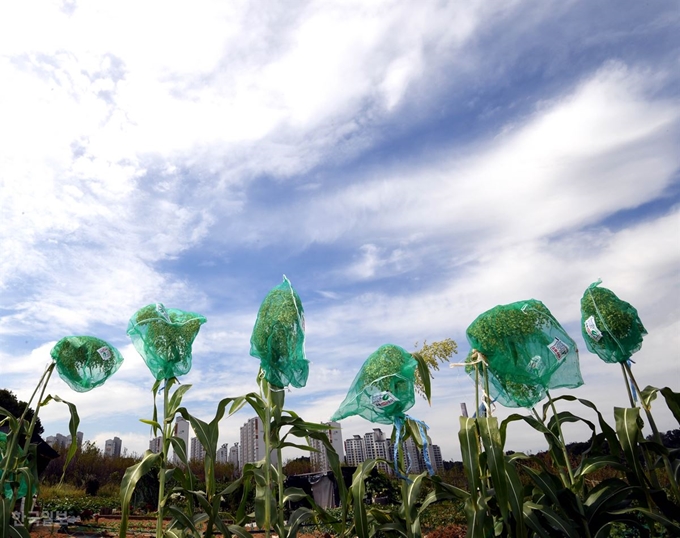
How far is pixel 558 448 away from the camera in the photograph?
8.98ft

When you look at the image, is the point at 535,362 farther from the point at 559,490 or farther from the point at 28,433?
the point at 28,433

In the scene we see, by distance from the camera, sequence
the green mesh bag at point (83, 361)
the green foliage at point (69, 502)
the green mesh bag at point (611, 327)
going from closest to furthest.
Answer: the green mesh bag at point (611, 327)
the green mesh bag at point (83, 361)
the green foliage at point (69, 502)

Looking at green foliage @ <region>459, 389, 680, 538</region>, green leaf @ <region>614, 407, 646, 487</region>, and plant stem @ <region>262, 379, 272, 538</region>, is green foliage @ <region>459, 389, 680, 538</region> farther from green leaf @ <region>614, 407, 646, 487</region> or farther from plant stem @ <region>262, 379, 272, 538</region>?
plant stem @ <region>262, 379, 272, 538</region>

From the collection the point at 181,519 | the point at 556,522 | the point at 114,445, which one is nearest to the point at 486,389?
the point at 556,522

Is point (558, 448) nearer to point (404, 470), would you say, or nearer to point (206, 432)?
point (404, 470)

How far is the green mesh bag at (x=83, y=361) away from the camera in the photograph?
331cm

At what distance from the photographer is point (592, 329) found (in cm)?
311

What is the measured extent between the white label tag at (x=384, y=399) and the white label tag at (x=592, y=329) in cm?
144

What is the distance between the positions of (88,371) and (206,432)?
1268mm

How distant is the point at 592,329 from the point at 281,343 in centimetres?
208

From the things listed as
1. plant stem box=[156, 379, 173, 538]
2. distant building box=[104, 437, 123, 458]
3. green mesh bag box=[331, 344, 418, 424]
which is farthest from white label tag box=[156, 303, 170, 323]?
distant building box=[104, 437, 123, 458]

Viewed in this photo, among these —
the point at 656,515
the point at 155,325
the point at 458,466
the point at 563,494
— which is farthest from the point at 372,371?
the point at 458,466

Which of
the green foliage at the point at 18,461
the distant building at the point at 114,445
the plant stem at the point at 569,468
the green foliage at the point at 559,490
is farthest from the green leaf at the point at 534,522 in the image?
the distant building at the point at 114,445

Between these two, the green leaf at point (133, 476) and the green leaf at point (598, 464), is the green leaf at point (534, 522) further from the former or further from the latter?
the green leaf at point (133, 476)
